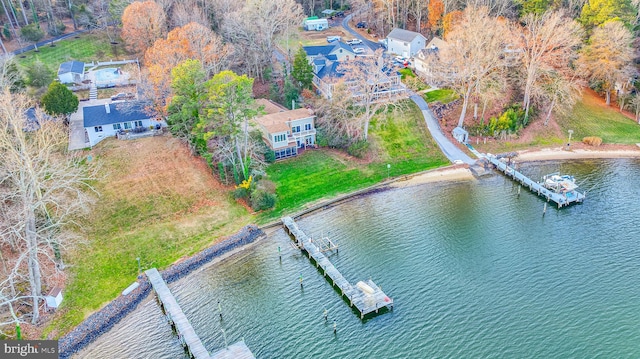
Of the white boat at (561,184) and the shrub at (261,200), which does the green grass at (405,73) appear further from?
the shrub at (261,200)

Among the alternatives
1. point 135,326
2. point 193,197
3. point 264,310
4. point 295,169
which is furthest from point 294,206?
point 135,326

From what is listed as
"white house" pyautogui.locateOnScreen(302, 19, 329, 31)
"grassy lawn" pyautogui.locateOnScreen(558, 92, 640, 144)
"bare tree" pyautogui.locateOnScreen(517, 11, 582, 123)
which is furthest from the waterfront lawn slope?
"white house" pyautogui.locateOnScreen(302, 19, 329, 31)

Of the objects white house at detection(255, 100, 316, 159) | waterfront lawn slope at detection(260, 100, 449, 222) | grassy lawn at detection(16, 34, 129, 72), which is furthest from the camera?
grassy lawn at detection(16, 34, 129, 72)

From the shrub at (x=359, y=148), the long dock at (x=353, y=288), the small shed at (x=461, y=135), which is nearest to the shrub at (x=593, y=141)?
the small shed at (x=461, y=135)

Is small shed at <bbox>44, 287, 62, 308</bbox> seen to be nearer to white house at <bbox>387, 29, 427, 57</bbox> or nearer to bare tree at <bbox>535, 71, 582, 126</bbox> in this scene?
bare tree at <bbox>535, 71, 582, 126</bbox>

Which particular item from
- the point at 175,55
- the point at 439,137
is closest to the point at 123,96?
the point at 175,55

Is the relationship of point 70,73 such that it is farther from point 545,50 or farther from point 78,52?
point 545,50

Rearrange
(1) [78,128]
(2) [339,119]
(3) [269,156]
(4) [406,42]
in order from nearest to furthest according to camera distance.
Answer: (3) [269,156], (2) [339,119], (1) [78,128], (4) [406,42]
